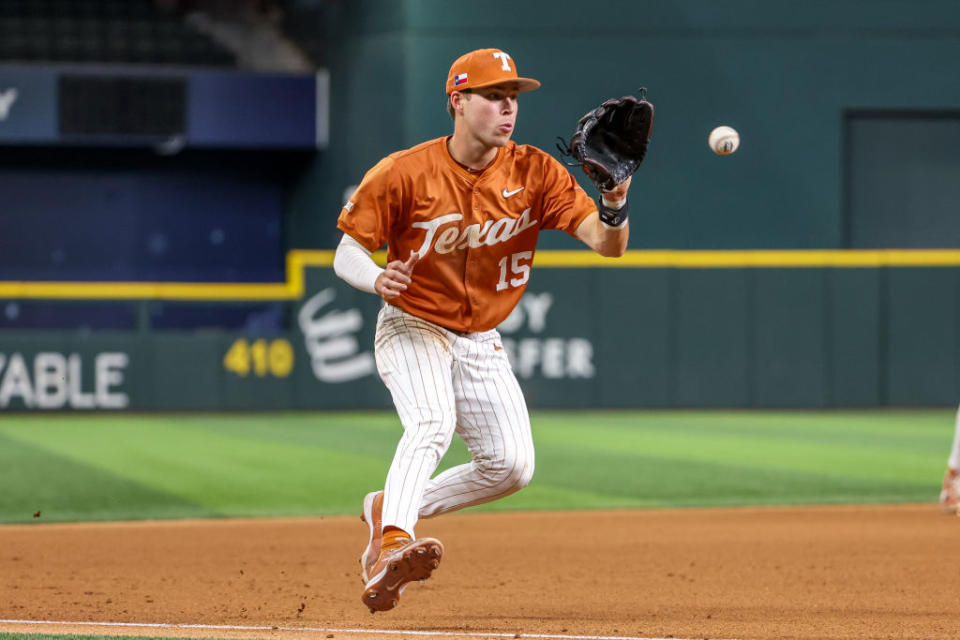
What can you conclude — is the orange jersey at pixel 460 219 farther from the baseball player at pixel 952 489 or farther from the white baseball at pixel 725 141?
the baseball player at pixel 952 489

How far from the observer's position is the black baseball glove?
15.7 feet

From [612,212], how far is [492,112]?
54 cm

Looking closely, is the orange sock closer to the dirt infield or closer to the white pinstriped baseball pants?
the white pinstriped baseball pants

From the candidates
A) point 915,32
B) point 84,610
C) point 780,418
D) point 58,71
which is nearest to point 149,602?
point 84,610

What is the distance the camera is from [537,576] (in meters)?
6.37

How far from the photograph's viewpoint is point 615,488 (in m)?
9.78

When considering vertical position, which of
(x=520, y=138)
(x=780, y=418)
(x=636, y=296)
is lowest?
(x=780, y=418)

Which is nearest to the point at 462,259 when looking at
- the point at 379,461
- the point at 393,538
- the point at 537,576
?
the point at 393,538

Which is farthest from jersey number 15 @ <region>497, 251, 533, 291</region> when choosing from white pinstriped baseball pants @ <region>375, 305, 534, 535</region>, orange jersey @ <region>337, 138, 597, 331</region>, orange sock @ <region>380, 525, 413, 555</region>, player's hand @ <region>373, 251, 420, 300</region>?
orange sock @ <region>380, 525, 413, 555</region>

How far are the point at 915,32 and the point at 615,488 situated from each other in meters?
10.00

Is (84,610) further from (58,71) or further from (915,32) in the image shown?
(915,32)

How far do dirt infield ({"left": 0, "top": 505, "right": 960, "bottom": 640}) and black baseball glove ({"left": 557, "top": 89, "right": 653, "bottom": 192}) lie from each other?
156 centimetres

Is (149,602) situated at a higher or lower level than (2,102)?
lower

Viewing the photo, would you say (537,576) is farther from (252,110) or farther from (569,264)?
(252,110)
